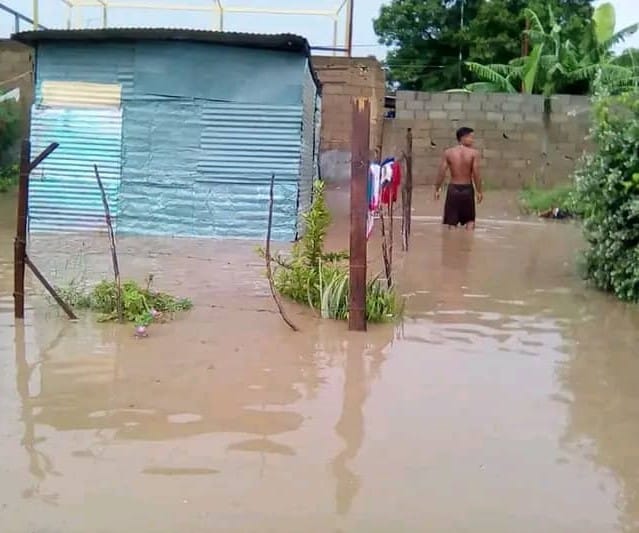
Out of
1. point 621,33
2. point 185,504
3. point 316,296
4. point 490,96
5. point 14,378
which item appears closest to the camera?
point 185,504

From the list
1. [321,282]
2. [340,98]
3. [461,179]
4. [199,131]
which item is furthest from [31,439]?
[340,98]

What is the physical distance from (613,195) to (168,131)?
19.7ft

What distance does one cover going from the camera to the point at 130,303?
632cm

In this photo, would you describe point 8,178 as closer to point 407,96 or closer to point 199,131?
point 199,131

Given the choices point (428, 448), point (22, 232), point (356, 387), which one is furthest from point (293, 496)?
point (22, 232)

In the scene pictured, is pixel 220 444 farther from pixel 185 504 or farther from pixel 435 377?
pixel 435 377

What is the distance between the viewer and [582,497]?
11.5 feet

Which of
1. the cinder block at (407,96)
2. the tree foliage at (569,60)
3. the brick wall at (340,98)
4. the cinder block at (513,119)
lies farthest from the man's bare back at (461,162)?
the tree foliage at (569,60)

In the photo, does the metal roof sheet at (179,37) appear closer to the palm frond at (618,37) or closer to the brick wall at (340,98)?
the brick wall at (340,98)

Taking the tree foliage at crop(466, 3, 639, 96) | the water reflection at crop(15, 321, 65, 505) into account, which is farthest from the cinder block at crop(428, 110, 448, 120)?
the water reflection at crop(15, 321, 65, 505)

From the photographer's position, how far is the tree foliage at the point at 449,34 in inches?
1059

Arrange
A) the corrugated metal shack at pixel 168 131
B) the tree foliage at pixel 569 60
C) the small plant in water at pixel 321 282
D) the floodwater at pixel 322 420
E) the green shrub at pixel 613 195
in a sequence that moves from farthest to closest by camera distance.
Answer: the tree foliage at pixel 569 60
the corrugated metal shack at pixel 168 131
the green shrub at pixel 613 195
the small plant in water at pixel 321 282
the floodwater at pixel 322 420

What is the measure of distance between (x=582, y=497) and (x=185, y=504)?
1596 millimetres

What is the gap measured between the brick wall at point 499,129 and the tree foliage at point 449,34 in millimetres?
9161
